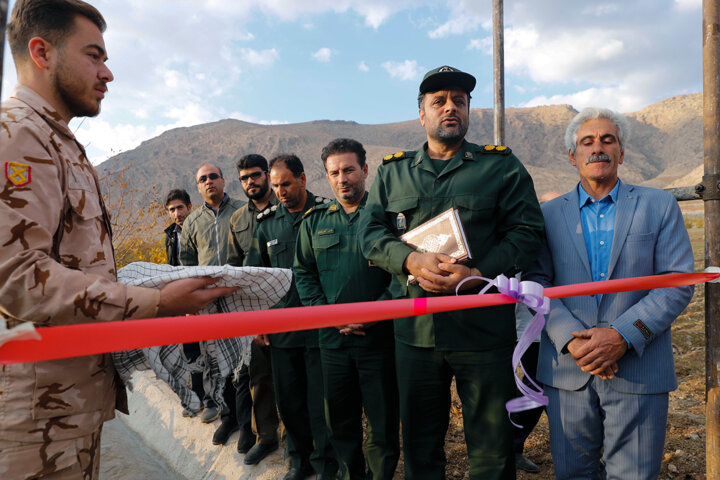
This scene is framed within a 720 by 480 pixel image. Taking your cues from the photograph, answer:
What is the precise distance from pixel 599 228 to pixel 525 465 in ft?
6.22

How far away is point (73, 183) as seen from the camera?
1384mm

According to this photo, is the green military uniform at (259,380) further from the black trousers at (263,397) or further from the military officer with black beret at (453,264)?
the military officer with black beret at (453,264)

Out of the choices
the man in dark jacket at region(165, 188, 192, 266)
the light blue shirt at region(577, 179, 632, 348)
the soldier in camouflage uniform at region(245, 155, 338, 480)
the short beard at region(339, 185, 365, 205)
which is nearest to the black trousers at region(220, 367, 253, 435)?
the soldier in camouflage uniform at region(245, 155, 338, 480)

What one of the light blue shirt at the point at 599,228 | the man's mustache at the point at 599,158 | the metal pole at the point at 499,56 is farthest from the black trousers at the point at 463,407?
the metal pole at the point at 499,56

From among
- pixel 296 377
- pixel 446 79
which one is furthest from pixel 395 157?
pixel 296 377

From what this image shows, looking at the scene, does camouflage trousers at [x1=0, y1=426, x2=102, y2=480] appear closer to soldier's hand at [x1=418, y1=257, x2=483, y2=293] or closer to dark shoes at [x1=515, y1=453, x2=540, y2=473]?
soldier's hand at [x1=418, y1=257, x2=483, y2=293]

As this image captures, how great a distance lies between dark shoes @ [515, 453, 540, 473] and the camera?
120 inches

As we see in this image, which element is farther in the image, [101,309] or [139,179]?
[139,179]

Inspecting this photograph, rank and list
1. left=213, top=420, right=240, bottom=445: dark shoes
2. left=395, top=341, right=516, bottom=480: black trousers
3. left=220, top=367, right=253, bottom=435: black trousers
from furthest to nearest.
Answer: left=213, top=420, right=240, bottom=445: dark shoes
left=220, top=367, right=253, bottom=435: black trousers
left=395, top=341, right=516, bottom=480: black trousers

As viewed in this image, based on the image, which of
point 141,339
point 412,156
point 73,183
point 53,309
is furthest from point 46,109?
point 412,156

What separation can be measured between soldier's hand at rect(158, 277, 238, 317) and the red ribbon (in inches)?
4.9

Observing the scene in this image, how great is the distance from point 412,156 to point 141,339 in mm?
1775

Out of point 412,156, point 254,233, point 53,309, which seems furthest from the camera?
point 254,233

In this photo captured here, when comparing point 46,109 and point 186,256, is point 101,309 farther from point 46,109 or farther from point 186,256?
point 186,256
